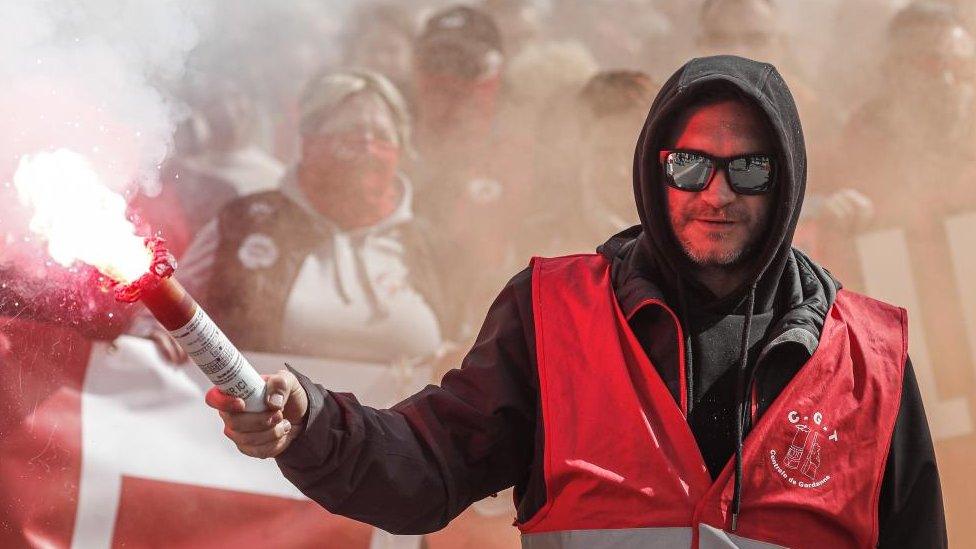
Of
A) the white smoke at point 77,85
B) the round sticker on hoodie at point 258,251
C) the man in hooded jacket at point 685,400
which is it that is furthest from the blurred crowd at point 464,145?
the man in hooded jacket at point 685,400

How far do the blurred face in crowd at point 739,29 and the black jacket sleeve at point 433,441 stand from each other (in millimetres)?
2468

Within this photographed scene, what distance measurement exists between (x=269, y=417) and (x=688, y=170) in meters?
0.96

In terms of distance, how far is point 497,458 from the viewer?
85.4 inches

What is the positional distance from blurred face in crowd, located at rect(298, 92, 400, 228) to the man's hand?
2205mm

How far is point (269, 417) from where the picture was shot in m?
1.79

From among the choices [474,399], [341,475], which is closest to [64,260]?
[341,475]

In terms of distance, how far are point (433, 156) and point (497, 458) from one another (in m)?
2.13

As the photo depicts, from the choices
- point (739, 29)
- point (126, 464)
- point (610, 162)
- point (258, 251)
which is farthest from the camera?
point (739, 29)

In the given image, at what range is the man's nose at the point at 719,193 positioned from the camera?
7.02 ft

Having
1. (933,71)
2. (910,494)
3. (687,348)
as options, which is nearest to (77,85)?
(687,348)

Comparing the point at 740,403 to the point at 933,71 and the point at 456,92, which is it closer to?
the point at 456,92

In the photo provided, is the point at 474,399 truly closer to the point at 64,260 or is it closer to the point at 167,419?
the point at 64,260

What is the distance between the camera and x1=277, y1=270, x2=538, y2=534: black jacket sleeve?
1934mm

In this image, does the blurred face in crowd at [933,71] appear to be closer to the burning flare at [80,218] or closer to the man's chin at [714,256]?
the man's chin at [714,256]
